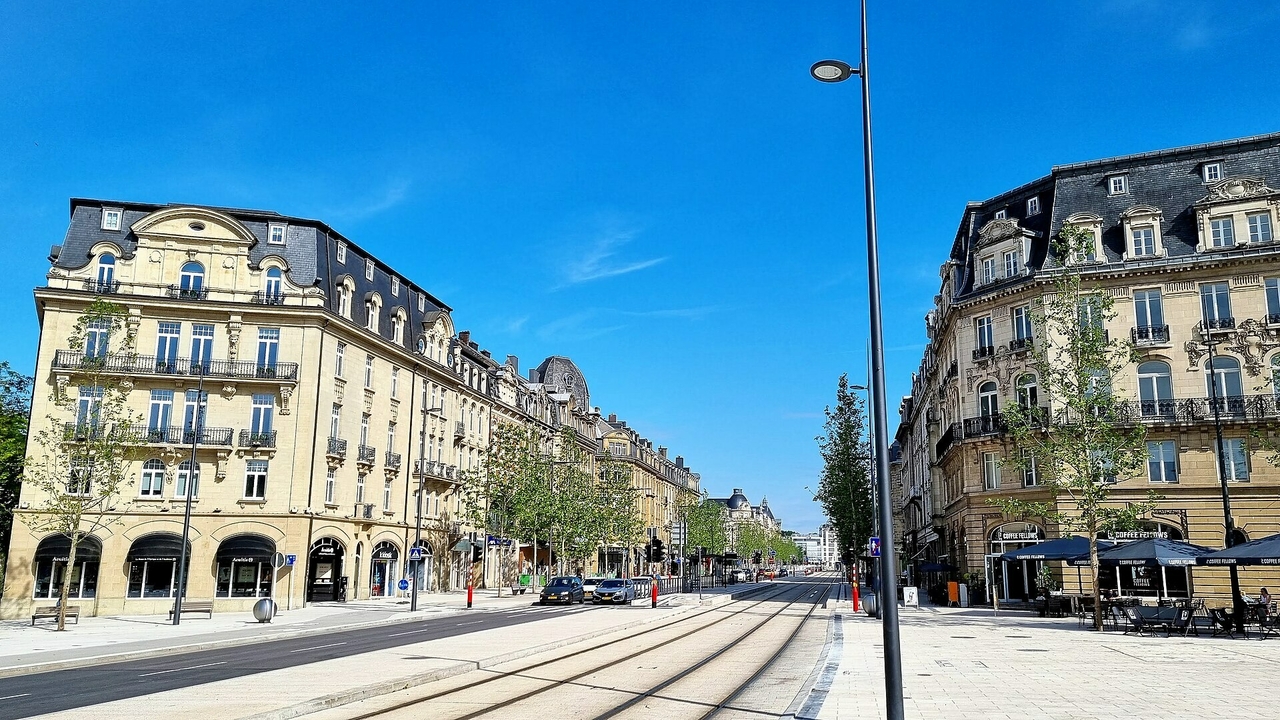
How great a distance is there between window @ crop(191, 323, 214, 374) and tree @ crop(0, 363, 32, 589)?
35.7ft

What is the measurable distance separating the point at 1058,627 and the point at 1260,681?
48.9 feet

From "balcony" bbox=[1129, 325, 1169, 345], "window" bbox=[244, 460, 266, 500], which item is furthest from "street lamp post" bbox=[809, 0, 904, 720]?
"window" bbox=[244, 460, 266, 500]

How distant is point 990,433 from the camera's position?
143 ft

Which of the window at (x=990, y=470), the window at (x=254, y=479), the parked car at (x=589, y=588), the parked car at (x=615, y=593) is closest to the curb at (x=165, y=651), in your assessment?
the window at (x=254, y=479)

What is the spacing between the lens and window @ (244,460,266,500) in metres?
41.7

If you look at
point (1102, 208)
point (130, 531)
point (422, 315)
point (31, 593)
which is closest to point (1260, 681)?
point (1102, 208)

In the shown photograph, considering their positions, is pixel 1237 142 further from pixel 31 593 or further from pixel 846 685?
pixel 31 593

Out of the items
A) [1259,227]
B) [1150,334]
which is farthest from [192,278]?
[1259,227]

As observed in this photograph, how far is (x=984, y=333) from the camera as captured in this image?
44.9 meters

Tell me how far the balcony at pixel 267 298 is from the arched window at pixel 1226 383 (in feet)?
136

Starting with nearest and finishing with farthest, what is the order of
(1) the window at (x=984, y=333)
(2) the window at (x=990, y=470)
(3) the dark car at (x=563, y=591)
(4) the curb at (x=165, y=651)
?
(4) the curb at (x=165, y=651) < (2) the window at (x=990, y=470) < (1) the window at (x=984, y=333) < (3) the dark car at (x=563, y=591)

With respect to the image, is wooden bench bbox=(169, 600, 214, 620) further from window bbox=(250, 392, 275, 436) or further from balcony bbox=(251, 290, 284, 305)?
balcony bbox=(251, 290, 284, 305)

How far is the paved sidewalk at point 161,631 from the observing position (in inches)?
828

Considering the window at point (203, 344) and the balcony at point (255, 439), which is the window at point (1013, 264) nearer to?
the balcony at point (255, 439)
